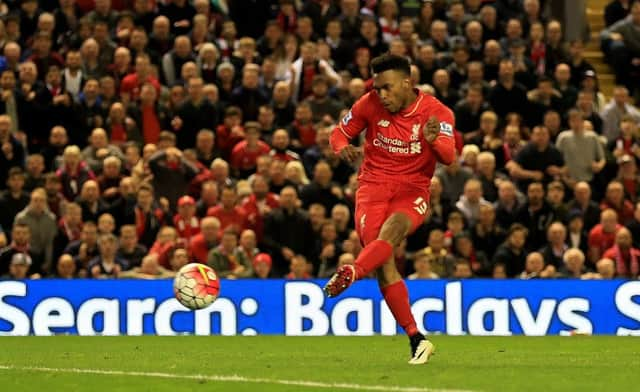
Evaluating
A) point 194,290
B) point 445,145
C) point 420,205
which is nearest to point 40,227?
point 194,290

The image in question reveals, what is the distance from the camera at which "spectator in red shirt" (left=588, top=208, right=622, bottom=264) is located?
64.5ft

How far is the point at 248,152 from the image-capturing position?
20.8m

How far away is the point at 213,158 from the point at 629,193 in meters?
5.79

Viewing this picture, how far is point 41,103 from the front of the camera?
20750 mm

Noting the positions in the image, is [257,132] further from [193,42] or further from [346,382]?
[346,382]

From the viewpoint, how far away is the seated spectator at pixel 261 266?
18891 mm

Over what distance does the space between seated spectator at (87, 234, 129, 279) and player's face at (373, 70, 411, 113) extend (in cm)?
788

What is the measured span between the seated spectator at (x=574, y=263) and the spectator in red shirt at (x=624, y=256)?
527mm

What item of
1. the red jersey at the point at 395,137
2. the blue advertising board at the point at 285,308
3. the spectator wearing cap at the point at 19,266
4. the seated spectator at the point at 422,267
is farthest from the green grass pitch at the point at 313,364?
the spectator wearing cap at the point at 19,266

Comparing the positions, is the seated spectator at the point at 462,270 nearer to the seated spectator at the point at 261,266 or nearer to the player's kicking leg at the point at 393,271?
the seated spectator at the point at 261,266

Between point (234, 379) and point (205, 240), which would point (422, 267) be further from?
point (234, 379)

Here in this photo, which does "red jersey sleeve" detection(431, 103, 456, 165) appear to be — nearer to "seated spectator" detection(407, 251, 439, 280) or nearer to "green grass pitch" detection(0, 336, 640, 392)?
"green grass pitch" detection(0, 336, 640, 392)

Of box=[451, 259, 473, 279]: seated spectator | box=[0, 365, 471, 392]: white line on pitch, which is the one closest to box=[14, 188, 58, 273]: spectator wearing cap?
box=[451, 259, 473, 279]: seated spectator

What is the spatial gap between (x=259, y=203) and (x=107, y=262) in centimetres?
228
